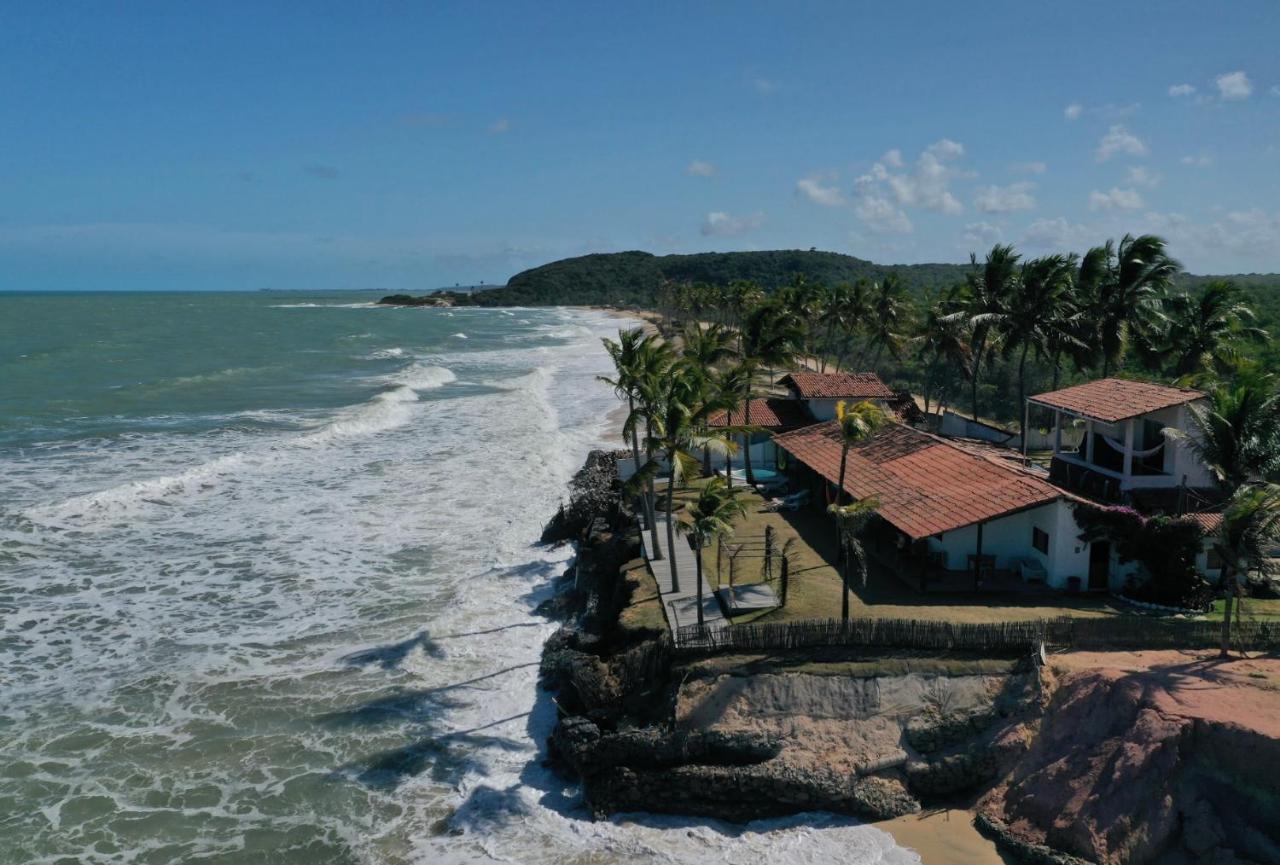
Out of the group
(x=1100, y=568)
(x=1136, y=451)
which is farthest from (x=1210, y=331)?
(x=1100, y=568)

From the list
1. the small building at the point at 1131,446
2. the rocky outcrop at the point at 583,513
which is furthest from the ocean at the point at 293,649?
the small building at the point at 1131,446

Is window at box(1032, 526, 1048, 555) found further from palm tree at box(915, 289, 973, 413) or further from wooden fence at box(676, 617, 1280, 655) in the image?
palm tree at box(915, 289, 973, 413)

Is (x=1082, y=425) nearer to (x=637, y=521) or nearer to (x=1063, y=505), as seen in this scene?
(x=1063, y=505)

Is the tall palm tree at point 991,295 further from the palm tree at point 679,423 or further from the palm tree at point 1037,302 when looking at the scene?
the palm tree at point 679,423

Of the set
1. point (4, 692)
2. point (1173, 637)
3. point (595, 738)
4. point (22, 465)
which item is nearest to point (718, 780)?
point (595, 738)

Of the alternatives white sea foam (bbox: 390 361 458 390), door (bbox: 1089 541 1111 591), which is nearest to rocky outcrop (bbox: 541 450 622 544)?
door (bbox: 1089 541 1111 591)
